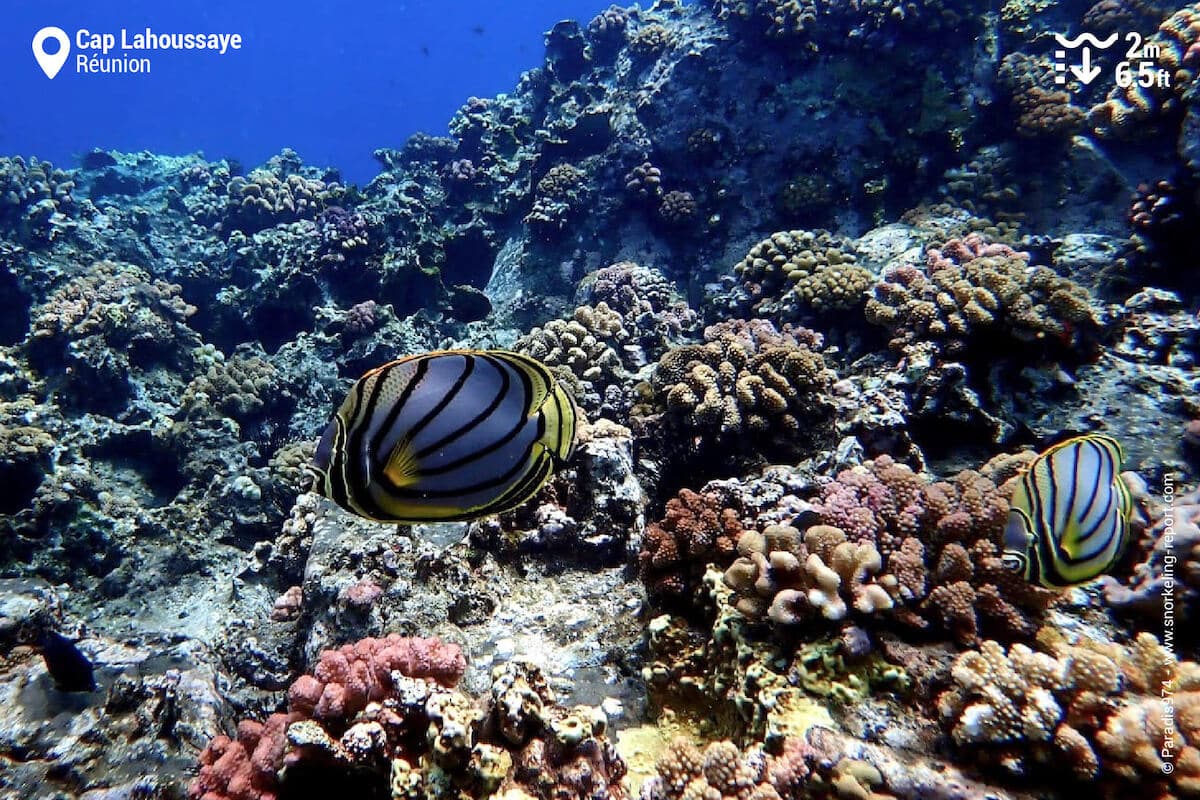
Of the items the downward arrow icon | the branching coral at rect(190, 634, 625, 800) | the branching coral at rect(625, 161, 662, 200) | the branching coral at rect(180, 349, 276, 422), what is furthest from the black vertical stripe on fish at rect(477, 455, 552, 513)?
the downward arrow icon

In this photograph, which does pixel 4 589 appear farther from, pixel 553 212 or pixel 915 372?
pixel 553 212

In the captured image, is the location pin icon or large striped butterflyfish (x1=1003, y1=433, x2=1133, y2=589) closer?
large striped butterflyfish (x1=1003, y1=433, x2=1133, y2=589)

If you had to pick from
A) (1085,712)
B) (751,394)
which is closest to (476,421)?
(1085,712)

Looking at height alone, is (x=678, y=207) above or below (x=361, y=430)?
above

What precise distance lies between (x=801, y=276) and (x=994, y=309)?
7.09 ft

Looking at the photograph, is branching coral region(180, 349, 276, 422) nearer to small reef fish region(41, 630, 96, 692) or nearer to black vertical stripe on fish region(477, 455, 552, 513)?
small reef fish region(41, 630, 96, 692)

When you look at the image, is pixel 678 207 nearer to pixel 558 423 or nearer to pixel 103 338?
pixel 103 338

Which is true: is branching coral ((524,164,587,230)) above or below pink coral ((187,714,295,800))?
above

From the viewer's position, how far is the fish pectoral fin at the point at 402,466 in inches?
50.3

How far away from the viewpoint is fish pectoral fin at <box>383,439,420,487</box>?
50.3 inches

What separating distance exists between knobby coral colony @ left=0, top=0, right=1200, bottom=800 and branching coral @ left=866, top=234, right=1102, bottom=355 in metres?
0.03

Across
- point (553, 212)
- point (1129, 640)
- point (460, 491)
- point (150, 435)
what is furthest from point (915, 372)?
point (150, 435)

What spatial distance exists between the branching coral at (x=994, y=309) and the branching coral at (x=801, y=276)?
0.80m

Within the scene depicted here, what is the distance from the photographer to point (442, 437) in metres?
1.30
